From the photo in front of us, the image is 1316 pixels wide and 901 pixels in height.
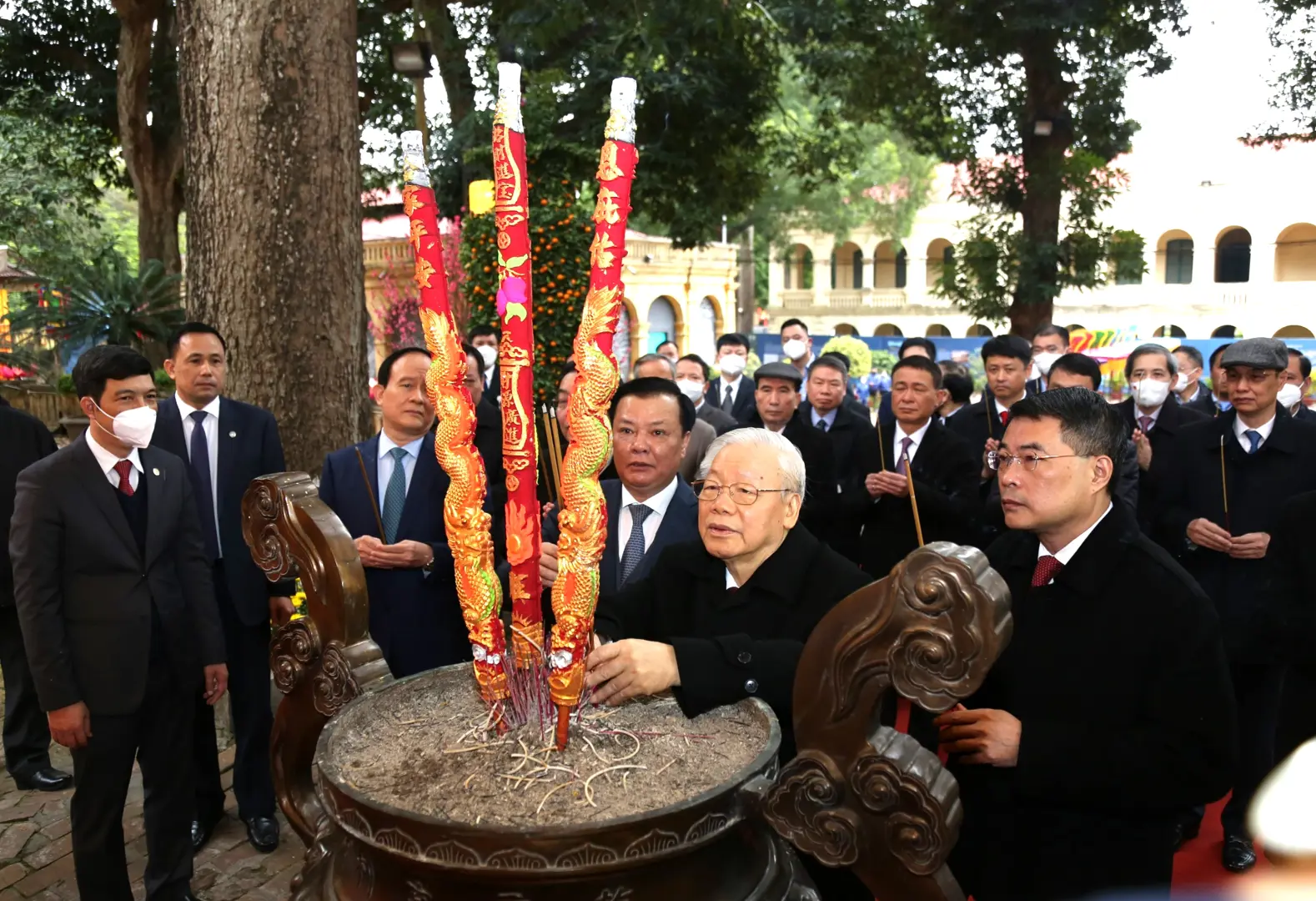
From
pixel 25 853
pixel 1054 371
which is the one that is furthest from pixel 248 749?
pixel 1054 371

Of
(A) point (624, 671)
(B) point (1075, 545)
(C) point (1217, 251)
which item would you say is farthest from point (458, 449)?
(C) point (1217, 251)

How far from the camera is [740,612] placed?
2154 mm

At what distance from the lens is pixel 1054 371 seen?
4.81 metres

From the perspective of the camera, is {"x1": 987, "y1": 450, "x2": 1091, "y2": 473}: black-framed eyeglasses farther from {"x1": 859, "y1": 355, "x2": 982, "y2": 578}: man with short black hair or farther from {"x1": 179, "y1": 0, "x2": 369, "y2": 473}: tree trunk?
{"x1": 179, "y1": 0, "x2": 369, "y2": 473}: tree trunk

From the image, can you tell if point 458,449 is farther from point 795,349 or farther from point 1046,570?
point 795,349

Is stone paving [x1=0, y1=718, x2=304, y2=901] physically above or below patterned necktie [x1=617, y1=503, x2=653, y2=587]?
below

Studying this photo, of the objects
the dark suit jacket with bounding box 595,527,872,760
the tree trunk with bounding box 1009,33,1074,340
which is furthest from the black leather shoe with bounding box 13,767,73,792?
the tree trunk with bounding box 1009,33,1074,340

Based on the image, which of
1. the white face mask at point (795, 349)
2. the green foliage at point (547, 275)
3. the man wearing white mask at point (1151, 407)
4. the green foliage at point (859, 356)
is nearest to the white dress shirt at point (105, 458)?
the man wearing white mask at point (1151, 407)

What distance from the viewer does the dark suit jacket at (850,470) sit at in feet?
15.3

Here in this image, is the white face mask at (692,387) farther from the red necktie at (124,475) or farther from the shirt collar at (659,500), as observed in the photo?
the red necktie at (124,475)

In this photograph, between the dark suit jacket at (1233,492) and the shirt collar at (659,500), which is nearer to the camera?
the shirt collar at (659,500)

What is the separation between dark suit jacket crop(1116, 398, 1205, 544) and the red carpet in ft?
3.89

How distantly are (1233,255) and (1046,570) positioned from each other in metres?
30.4

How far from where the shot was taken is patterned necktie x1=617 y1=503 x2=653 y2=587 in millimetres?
3004
